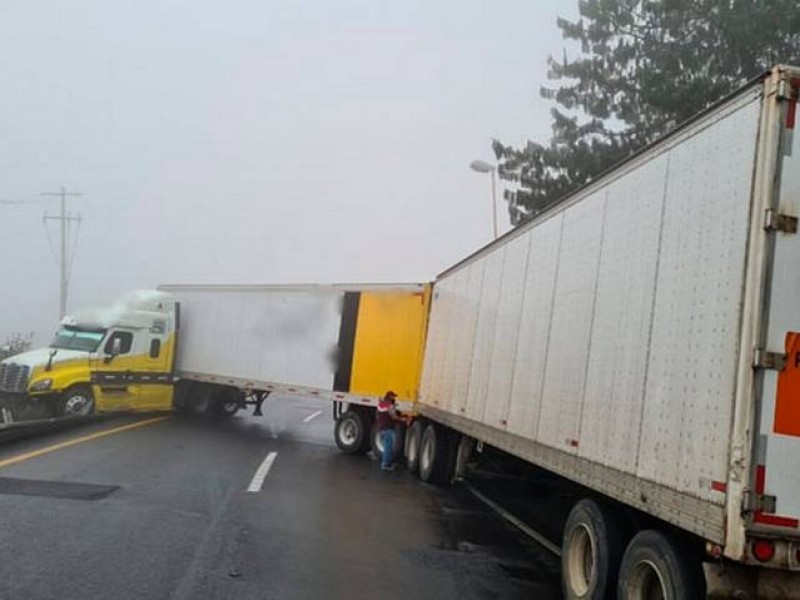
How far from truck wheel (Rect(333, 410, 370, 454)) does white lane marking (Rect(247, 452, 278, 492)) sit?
77.6 inches

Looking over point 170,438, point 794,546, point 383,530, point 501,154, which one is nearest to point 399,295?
point 170,438

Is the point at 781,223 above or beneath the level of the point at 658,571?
above

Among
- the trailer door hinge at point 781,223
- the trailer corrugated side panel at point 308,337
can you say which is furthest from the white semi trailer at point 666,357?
the trailer corrugated side panel at point 308,337

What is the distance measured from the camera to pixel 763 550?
466 cm

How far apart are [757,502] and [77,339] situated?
821 inches

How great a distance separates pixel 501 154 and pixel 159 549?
829 inches

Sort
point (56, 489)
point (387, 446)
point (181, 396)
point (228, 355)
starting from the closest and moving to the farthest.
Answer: point (56, 489)
point (387, 446)
point (228, 355)
point (181, 396)

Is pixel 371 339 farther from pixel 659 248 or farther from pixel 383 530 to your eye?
pixel 659 248

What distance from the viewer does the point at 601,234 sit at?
739cm

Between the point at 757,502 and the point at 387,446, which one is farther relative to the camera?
the point at 387,446

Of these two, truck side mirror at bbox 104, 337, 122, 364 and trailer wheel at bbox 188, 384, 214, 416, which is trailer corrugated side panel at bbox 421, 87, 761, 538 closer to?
truck side mirror at bbox 104, 337, 122, 364

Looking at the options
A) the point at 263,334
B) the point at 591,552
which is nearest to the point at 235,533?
the point at 591,552

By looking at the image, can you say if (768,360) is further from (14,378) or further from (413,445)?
(14,378)

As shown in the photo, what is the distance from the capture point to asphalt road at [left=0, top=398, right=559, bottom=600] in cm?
716
